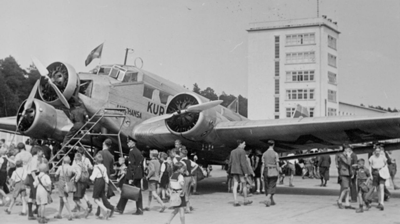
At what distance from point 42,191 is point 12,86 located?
169ft

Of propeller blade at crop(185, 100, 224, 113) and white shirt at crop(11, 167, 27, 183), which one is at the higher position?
propeller blade at crop(185, 100, 224, 113)

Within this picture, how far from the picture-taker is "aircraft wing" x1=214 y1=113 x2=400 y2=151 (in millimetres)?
13621

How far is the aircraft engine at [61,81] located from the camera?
1402cm

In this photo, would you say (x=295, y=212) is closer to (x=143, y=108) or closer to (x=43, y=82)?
(x=143, y=108)

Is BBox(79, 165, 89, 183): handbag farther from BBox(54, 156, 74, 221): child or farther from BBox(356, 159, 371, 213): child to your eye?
BBox(356, 159, 371, 213): child

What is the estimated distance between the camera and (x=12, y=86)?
56375 mm

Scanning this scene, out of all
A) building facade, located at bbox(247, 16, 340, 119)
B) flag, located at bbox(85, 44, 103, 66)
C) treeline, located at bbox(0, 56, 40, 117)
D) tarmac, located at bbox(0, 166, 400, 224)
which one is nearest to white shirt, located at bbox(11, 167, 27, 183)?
tarmac, located at bbox(0, 166, 400, 224)

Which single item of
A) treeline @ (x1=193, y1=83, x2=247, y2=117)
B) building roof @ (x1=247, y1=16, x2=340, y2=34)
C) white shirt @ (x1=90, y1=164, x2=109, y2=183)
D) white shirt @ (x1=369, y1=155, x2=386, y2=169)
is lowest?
white shirt @ (x1=90, y1=164, x2=109, y2=183)

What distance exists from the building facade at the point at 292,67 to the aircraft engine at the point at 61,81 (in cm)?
4701

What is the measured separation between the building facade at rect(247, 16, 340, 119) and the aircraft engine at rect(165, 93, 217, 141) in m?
45.9

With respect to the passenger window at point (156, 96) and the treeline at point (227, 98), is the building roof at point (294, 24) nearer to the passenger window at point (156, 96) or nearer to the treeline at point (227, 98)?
the treeline at point (227, 98)

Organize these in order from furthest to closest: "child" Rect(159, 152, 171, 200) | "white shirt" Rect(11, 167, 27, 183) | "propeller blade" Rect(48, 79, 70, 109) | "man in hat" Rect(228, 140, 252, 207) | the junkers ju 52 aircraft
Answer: the junkers ju 52 aircraft, "propeller blade" Rect(48, 79, 70, 109), "man in hat" Rect(228, 140, 252, 207), "child" Rect(159, 152, 171, 200), "white shirt" Rect(11, 167, 27, 183)

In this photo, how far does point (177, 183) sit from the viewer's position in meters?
8.41

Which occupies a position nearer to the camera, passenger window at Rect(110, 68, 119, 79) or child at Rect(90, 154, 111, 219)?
child at Rect(90, 154, 111, 219)
